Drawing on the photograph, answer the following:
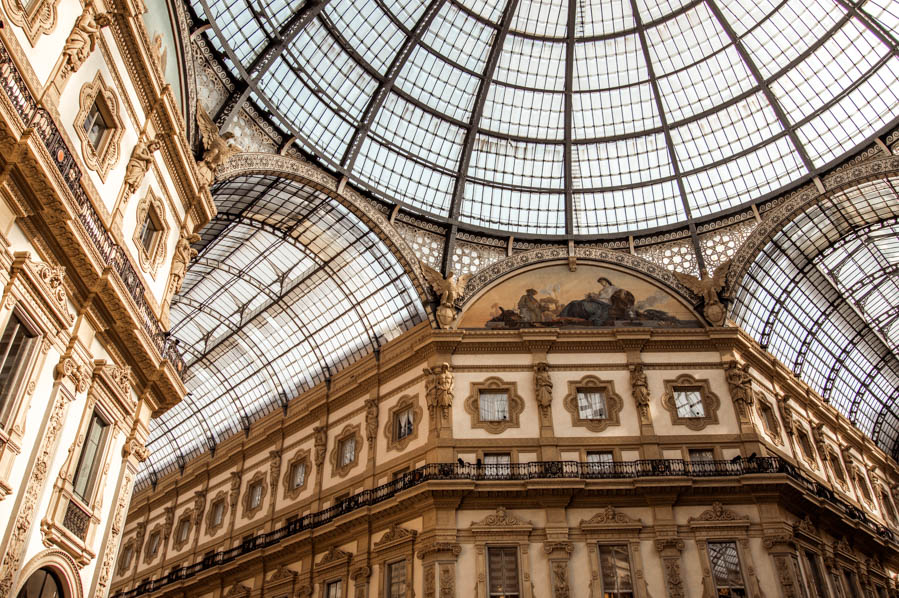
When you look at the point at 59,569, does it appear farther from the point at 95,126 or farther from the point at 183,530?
the point at 183,530

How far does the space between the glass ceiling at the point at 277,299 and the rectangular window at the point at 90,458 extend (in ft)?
45.7

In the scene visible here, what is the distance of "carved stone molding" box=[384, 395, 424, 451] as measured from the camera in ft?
110

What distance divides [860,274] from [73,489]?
1681 inches

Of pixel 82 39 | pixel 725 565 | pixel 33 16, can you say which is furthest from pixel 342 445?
pixel 33 16

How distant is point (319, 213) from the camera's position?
36500 millimetres

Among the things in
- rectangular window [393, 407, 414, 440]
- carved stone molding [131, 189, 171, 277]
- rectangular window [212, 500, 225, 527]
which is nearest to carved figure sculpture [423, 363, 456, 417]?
rectangular window [393, 407, 414, 440]

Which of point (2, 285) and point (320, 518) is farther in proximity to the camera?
point (320, 518)

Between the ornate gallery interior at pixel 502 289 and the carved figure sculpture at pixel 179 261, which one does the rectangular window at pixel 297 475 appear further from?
the carved figure sculpture at pixel 179 261

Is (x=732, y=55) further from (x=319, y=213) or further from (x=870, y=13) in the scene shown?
(x=319, y=213)

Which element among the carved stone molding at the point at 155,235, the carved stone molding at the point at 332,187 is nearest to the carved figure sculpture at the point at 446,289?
the carved stone molding at the point at 332,187

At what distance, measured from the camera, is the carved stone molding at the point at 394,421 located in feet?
110

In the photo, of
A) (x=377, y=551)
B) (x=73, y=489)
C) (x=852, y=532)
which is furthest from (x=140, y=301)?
(x=852, y=532)

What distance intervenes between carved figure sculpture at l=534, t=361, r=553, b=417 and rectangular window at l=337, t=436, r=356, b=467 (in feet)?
32.4

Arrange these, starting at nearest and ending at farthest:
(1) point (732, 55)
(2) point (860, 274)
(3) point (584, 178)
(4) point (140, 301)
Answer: (4) point (140, 301), (1) point (732, 55), (3) point (584, 178), (2) point (860, 274)
